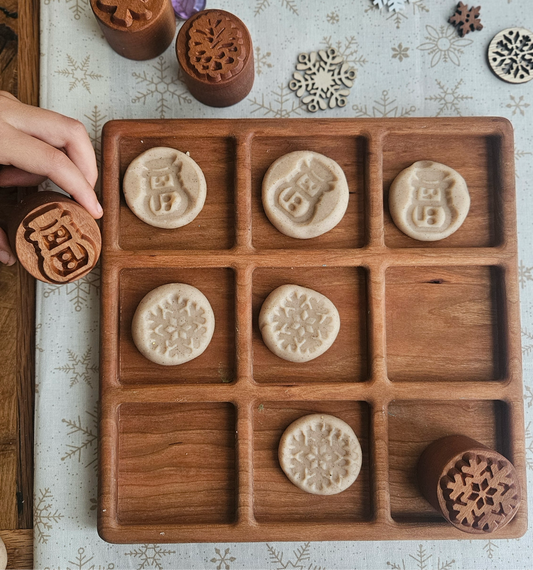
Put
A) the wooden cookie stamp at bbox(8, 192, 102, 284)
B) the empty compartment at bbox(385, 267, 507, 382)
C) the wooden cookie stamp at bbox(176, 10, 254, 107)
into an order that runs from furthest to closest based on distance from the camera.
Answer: the empty compartment at bbox(385, 267, 507, 382) → the wooden cookie stamp at bbox(176, 10, 254, 107) → the wooden cookie stamp at bbox(8, 192, 102, 284)

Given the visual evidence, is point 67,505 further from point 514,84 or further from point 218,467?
point 514,84

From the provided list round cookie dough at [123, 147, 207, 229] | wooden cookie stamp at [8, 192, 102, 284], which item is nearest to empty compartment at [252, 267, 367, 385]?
round cookie dough at [123, 147, 207, 229]

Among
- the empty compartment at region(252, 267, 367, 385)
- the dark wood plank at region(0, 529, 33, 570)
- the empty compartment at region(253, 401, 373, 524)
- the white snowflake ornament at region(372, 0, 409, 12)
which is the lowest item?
the dark wood plank at region(0, 529, 33, 570)

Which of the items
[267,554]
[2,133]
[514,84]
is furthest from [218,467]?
[514,84]

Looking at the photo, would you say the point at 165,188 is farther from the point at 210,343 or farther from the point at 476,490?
the point at 476,490

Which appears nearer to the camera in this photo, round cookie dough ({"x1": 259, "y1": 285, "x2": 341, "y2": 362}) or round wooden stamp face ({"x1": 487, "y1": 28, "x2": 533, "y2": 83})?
round cookie dough ({"x1": 259, "y1": 285, "x2": 341, "y2": 362})

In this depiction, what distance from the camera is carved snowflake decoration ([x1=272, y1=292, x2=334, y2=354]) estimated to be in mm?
1171

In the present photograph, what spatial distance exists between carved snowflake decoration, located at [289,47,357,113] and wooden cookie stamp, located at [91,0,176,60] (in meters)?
0.34

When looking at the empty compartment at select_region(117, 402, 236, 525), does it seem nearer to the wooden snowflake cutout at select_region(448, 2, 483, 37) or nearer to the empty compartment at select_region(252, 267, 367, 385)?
the empty compartment at select_region(252, 267, 367, 385)

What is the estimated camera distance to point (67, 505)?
1228 millimetres

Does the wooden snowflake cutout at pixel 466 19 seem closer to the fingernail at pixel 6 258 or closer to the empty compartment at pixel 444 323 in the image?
the empty compartment at pixel 444 323

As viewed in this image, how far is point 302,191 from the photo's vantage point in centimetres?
120

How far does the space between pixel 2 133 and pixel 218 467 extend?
34.5 inches

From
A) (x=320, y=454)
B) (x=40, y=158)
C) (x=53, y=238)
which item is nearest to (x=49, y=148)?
(x=40, y=158)
